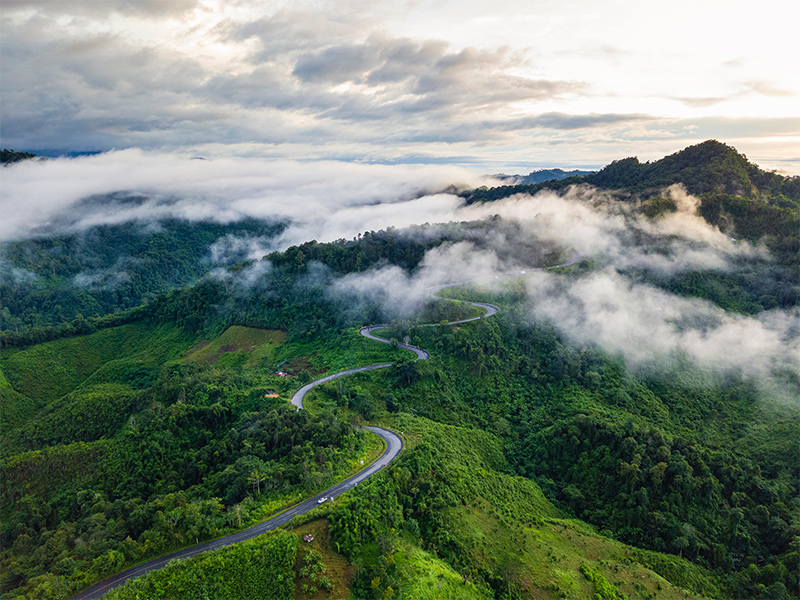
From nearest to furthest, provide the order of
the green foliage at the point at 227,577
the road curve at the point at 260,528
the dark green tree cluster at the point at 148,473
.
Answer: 1. the green foliage at the point at 227,577
2. the road curve at the point at 260,528
3. the dark green tree cluster at the point at 148,473

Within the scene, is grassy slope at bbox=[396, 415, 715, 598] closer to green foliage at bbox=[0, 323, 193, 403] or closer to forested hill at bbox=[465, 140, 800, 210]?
green foliage at bbox=[0, 323, 193, 403]

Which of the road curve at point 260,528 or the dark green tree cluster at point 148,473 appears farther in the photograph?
the dark green tree cluster at point 148,473

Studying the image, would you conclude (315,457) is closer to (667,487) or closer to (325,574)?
(325,574)

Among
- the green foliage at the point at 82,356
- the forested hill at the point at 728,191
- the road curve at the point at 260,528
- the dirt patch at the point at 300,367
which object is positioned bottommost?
the green foliage at the point at 82,356

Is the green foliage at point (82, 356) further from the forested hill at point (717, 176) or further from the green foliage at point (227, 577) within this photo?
the forested hill at point (717, 176)

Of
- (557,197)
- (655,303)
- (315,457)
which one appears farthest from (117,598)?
(557,197)

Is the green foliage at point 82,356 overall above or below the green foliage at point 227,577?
below

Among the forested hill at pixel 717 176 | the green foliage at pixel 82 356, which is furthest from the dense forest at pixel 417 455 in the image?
the forested hill at pixel 717 176
